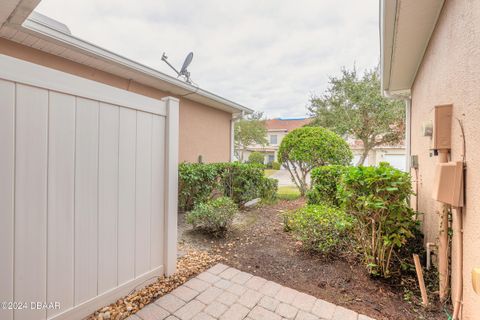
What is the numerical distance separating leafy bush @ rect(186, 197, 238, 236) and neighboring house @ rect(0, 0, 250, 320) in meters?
1.20

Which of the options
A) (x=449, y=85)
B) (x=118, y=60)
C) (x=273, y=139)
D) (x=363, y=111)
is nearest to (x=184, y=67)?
(x=118, y=60)

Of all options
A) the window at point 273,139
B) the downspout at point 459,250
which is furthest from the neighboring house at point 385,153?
the window at point 273,139

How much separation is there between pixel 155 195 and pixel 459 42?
3.25m

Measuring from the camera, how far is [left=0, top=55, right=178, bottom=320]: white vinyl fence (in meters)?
1.50

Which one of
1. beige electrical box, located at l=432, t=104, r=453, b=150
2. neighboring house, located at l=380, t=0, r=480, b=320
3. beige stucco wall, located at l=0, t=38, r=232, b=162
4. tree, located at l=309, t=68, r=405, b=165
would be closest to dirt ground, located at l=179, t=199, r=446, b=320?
neighboring house, located at l=380, t=0, r=480, b=320

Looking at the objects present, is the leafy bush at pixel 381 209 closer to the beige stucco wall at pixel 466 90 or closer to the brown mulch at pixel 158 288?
the beige stucco wall at pixel 466 90

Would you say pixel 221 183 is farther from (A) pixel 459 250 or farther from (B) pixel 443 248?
(A) pixel 459 250

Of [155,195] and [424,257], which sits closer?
[155,195]

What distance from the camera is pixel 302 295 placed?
90.1 inches

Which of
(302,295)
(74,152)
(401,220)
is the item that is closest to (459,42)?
(401,220)

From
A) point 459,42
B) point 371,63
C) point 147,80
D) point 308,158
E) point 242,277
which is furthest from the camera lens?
point 371,63

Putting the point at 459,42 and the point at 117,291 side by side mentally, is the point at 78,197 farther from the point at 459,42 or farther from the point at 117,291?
the point at 459,42

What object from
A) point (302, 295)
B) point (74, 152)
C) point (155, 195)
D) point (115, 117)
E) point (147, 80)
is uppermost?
point (147, 80)

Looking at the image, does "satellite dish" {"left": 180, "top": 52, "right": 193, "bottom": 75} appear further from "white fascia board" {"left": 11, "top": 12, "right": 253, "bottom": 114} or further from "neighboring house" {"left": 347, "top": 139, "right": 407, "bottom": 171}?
"neighboring house" {"left": 347, "top": 139, "right": 407, "bottom": 171}
